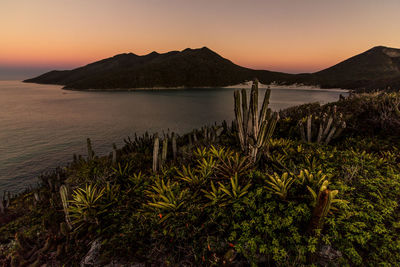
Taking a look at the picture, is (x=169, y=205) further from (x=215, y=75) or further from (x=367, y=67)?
(x=367, y=67)

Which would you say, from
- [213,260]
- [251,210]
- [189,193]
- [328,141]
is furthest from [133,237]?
[328,141]

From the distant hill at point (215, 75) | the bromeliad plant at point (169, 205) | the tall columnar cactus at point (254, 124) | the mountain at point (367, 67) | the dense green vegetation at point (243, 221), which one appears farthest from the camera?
the distant hill at point (215, 75)

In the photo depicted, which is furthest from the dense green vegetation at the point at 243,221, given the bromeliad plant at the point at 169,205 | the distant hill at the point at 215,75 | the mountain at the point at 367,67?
the mountain at the point at 367,67

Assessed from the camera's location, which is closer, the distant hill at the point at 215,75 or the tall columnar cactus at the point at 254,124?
the tall columnar cactus at the point at 254,124

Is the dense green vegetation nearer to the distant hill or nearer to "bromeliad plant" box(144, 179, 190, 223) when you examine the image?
"bromeliad plant" box(144, 179, 190, 223)

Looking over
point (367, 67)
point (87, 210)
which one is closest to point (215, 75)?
point (367, 67)

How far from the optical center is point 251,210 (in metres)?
3.65

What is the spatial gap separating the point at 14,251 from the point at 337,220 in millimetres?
7488

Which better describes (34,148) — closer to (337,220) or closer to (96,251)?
(96,251)

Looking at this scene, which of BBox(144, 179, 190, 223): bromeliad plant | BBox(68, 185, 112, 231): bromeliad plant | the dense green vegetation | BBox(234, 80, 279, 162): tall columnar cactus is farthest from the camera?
BBox(234, 80, 279, 162): tall columnar cactus

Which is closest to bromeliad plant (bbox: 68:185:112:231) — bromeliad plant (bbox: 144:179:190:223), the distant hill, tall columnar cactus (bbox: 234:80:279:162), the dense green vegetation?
the dense green vegetation

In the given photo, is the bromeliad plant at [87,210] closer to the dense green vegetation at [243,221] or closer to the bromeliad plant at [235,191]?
the dense green vegetation at [243,221]

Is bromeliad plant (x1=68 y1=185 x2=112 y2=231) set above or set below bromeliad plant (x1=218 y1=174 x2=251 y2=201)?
below

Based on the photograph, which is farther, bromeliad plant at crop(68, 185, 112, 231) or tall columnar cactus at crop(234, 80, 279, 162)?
tall columnar cactus at crop(234, 80, 279, 162)
